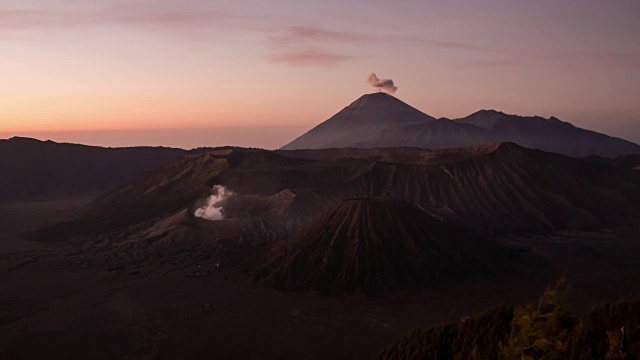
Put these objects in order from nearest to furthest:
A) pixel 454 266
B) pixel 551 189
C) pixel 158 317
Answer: pixel 158 317
pixel 454 266
pixel 551 189

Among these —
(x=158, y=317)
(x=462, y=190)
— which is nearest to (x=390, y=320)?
(x=158, y=317)

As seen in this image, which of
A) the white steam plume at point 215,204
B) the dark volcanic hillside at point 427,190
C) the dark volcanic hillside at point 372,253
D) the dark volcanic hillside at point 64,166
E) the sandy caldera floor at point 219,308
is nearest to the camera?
the sandy caldera floor at point 219,308

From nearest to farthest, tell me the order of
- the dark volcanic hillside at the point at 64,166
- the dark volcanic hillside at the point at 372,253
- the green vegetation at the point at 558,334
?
the green vegetation at the point at 558,334
the dark volcanic hillside at the point at 372,253
the dark volcanic hillside at the point at 64,166

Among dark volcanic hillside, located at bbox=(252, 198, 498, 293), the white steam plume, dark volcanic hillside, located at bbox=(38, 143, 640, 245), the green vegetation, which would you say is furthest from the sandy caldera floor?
the green vegetation

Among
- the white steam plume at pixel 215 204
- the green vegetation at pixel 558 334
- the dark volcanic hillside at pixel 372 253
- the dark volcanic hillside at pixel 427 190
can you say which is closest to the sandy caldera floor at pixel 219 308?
the dark volcanic hillside at pixel 372 253

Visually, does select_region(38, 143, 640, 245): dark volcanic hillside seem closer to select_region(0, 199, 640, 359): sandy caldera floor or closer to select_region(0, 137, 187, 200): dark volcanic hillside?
select_region(0, 199, 640, 359): sandy caldera floor

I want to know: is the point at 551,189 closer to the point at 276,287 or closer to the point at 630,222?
the point at 630,222

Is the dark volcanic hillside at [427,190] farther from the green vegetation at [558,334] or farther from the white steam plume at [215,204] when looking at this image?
the green vegetation at [558,334]
